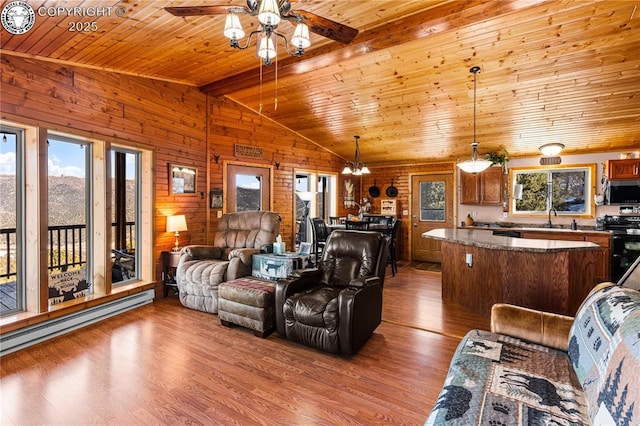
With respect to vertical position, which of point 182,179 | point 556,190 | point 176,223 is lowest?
point 176,223

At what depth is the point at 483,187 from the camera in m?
6.67

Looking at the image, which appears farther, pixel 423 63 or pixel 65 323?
pixel 423 63

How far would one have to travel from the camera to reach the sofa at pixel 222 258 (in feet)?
12.9

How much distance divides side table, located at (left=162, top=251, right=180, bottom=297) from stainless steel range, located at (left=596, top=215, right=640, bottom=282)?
6.72 meters

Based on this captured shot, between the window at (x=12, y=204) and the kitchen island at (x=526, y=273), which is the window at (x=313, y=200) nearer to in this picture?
the kitchen island at (x=526, y=273)

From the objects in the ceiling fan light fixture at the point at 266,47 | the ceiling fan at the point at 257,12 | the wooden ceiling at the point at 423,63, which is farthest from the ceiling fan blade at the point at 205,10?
the wooden ceiling at the point at 423,63

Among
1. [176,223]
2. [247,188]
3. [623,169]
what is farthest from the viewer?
[247,188]

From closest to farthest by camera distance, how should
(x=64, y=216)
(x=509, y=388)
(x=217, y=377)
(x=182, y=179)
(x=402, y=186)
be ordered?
(x=509, y=388) → (x=217, y=377) → (x=64, y=216) → (x=182, y=179) → (x=402, y=186)

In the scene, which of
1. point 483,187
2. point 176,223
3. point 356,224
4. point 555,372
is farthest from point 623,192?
point 176,223

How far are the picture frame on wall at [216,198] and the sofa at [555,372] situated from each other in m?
4.43

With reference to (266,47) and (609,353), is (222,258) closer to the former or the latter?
(266,47)

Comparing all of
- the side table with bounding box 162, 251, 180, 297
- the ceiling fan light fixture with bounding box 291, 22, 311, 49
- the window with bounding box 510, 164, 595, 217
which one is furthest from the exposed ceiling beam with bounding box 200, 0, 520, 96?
the window with bounding box 510, 164, 595, 217

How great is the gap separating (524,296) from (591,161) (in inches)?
162

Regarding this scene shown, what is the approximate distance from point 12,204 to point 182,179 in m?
1.99
